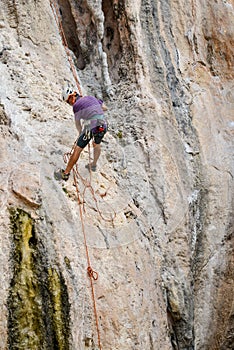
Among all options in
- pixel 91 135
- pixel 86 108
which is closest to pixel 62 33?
pixel 86 108

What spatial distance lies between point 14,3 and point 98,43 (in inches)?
63.0

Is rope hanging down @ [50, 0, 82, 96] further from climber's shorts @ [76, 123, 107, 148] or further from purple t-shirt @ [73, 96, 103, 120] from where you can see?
climber's shorts @ [76, 123, 107, 148]

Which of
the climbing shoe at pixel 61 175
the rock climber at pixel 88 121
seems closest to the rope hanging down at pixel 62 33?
the rock climber at pixel 88 121

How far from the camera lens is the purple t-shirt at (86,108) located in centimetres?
639

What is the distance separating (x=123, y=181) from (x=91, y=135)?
38.9 inches

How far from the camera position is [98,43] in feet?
27.6

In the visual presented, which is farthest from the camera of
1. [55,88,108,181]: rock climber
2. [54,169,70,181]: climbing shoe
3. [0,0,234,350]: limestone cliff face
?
[55,88,108,181]: rock climber

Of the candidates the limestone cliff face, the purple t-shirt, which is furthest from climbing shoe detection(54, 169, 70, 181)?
the purple t-shirt

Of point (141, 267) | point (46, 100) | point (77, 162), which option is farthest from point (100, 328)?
point (46, 100)

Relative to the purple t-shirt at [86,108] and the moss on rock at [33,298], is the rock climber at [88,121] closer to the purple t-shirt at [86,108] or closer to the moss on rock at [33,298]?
the purple t-shirt at [86,108]

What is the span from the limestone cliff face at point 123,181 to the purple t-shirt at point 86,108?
418 mm

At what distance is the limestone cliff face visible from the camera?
527 cm

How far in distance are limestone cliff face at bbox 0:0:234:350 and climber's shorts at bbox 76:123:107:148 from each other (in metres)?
0.38

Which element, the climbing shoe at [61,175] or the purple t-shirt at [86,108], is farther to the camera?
the purple t-shirt at [86,108]
